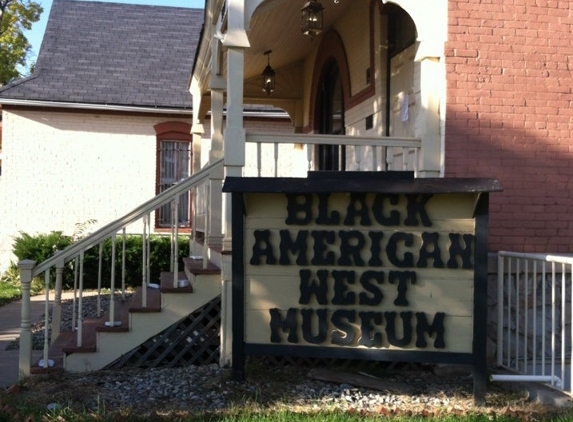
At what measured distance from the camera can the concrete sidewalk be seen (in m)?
7.20

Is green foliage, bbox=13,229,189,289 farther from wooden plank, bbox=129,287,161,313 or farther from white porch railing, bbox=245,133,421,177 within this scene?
wooden plank, bbox=129,287,161,313

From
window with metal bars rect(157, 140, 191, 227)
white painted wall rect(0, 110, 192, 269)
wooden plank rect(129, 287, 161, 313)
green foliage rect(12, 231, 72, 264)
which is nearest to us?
wooden plank rect(129, 287, 161, 313)

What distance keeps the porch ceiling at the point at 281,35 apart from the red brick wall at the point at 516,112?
7.95ft

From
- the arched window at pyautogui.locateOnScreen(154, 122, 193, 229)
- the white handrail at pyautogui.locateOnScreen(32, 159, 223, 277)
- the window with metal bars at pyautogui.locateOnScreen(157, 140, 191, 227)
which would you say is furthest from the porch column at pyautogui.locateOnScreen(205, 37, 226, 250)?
the window with metal bars at pyautogui.locateOnScreen(157, 140, 191, 227)

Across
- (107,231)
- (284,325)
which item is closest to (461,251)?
(284,325)

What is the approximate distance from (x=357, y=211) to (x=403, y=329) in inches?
39.6

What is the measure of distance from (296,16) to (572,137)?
14.2 feet

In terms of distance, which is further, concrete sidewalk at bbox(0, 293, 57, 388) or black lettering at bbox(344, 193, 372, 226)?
concrete sidewalk at bbox(0, 293, 57, 388)

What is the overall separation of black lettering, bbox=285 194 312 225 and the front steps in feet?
4.78

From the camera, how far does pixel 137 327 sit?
22.3 feet

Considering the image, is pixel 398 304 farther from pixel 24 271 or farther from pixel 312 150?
pixel 312 150

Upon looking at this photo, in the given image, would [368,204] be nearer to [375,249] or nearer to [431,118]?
[375,249]

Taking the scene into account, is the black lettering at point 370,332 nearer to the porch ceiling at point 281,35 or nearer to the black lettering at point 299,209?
the black lettering at point 299,209

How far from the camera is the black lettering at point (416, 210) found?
5.66 m
